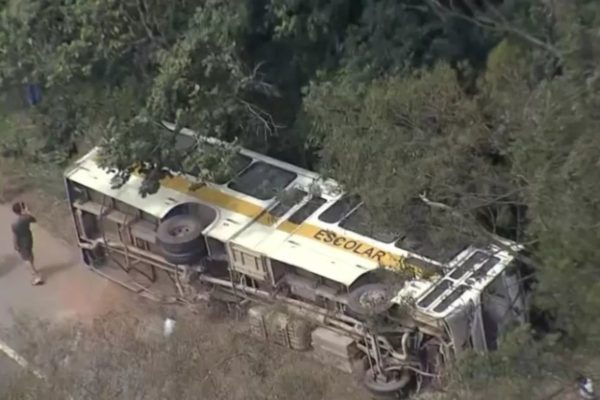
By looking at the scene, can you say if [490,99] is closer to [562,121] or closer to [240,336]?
[562,121]

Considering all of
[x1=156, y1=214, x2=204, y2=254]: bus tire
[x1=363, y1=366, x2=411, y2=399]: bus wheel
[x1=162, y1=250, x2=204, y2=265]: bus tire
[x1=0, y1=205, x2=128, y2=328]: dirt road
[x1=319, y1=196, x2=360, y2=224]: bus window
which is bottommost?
[x1=0, y1=205, x2=128, y2=328]: dirt road

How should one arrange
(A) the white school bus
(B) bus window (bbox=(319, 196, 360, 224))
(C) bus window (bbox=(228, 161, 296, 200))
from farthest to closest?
(C) bus window (bbox=(228, 161, 296, 200)) → (B) bus window (bbox=(319, 196, 360, 224)) → (A) the white school bus

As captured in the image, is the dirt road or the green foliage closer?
the green foliage

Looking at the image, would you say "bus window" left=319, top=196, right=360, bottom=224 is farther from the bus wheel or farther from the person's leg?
the person's leg

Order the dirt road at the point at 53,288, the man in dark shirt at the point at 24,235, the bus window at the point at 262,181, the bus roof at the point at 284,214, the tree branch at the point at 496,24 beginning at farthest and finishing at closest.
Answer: the man in dark shirt at the point at 24,235 < the dirt road at the point at 53,288 < the bus window at the point at 262,181 < the bus roof at the point at 284,214 < the tree branch at the point at 496,24

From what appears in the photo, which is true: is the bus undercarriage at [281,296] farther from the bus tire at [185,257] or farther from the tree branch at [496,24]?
the tree branch at [496,24]

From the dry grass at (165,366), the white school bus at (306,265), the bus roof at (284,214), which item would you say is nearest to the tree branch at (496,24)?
the white school bus at (306,265)

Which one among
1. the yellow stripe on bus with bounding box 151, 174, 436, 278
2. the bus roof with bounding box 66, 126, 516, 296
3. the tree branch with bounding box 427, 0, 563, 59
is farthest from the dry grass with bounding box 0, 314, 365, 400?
the tree branch with bounding box 427, 0, 563, 59

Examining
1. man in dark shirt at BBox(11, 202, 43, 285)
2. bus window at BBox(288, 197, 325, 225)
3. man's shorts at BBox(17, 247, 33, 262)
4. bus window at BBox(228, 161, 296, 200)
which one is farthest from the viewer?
man's shorts at BBox(17, 247, 33, 262)
